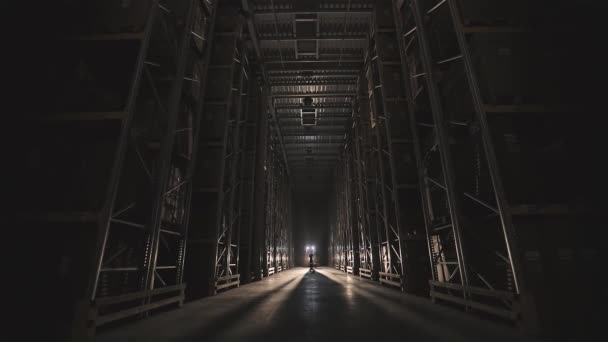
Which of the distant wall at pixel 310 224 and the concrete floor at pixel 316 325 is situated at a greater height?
the distant wall at pixel 310 224

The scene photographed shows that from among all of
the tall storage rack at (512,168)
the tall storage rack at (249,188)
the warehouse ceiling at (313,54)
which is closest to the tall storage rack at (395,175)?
the tall storage rack at (512,168)

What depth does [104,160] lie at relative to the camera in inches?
231

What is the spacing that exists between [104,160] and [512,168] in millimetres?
8216

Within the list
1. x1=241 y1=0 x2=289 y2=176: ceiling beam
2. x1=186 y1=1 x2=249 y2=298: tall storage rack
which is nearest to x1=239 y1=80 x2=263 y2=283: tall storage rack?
x1=241 y1=0 x2=289 y2=176: ceiling beam

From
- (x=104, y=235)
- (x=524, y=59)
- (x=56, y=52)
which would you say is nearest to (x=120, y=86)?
(x=56, y=52)

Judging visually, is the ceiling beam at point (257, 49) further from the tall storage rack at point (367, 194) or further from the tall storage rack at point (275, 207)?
the tall storage rack at point (367, 194)

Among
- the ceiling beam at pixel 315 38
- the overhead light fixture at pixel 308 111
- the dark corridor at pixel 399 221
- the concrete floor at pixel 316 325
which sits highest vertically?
the ceiling beam at pixel 315 38

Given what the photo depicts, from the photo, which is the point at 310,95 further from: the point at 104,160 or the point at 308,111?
the point at 104,160

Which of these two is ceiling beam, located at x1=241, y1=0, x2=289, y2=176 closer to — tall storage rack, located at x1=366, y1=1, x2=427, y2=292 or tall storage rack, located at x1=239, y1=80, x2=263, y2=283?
tall storage rack, located at x1=239, y1=80, x2=263, y2=283

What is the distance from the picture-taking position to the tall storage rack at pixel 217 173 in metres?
9.59

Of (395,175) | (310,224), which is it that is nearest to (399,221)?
(395,175)

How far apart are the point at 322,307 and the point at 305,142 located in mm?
23072

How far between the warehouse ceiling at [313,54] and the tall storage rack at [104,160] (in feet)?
26.4

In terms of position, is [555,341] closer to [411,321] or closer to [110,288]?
[411,321]
